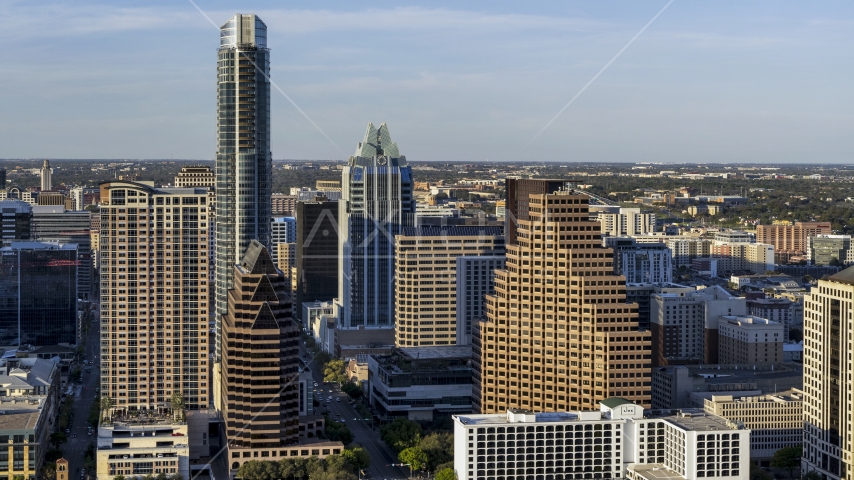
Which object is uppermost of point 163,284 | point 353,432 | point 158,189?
point 158,189

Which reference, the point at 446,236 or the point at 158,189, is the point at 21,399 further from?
the point at 446,236

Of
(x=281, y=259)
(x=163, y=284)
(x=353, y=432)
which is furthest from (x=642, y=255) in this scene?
(x=163, y=284)

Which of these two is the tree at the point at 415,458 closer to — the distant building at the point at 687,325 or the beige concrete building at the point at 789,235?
the distant building at the point at 687,325

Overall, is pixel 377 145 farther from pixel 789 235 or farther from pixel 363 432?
A: pixel 789 235

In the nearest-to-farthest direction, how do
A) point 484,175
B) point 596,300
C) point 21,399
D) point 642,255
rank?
point 596,300 → point 21,399 → point 642,255 → point 484,175

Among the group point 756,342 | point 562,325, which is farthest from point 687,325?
point 562,325

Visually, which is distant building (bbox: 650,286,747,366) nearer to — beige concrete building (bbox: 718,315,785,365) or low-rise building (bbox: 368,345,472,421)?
beige concrete building (bbox: 718,315,785,365)

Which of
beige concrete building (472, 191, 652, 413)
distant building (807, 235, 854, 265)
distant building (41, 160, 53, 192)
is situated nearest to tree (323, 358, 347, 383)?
beige concrete building (472, 191, 652, 413)

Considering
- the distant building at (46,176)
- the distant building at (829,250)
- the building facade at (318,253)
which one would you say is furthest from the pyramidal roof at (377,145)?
the distant building at (46,176)
